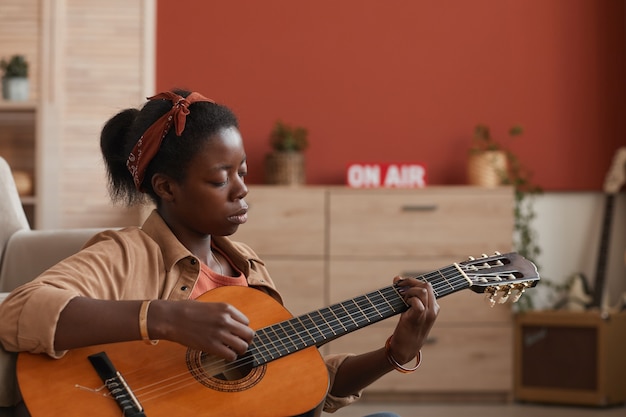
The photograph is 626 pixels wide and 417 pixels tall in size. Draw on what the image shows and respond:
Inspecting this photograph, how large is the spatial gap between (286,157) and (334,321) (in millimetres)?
2767

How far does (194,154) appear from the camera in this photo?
1712mm

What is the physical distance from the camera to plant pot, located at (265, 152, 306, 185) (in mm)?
4344

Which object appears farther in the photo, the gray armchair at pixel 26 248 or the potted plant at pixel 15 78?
the potted plant at pixel 15 78

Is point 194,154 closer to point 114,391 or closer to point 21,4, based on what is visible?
point 114,391

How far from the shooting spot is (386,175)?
433 cm

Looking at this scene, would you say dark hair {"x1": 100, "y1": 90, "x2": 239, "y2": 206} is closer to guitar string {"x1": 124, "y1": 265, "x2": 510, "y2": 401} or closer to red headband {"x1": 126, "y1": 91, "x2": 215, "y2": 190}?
red headband {"x1": 126, "y1": 91, "x2": 215, "y2": 190}

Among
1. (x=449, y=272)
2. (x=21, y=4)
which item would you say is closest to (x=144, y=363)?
(x=449, y=272)

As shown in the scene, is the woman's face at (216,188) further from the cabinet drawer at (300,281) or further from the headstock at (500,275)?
the cabinet drawer at (300,281)

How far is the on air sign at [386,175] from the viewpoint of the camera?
433 centimetres

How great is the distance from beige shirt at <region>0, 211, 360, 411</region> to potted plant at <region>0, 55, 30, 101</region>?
2.73 metres

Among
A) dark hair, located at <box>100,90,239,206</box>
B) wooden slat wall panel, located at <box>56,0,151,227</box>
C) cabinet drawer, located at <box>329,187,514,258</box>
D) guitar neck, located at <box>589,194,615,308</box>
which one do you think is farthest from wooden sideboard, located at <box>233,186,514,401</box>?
dark hair, located at <box>100,90,239,206</box>

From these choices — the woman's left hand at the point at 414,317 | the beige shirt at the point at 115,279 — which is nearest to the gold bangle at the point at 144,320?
the beige shirt at the point at 115,279

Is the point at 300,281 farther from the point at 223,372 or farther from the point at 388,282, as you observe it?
the point at 223,372

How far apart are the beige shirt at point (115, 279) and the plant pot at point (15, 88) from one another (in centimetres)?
273
